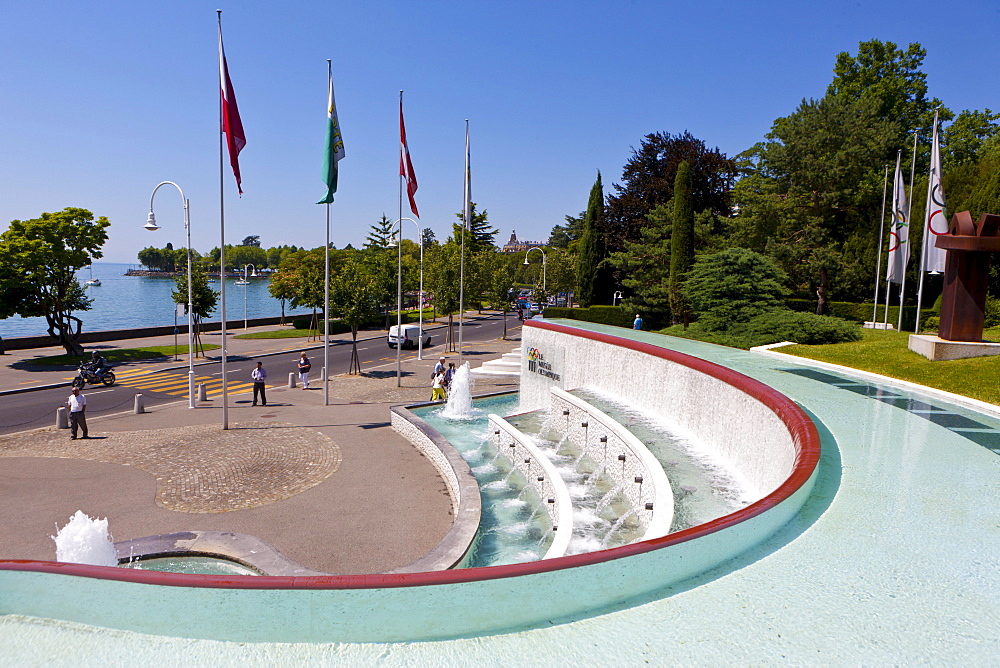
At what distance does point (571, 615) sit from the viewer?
4602mm

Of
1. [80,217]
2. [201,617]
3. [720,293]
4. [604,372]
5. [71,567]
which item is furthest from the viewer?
[80,217]

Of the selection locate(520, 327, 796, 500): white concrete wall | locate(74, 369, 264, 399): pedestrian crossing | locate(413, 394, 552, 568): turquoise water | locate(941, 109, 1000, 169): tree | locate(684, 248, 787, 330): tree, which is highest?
locate(941, 109, 1000, 169): tree

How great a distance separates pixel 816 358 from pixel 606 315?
2541cm

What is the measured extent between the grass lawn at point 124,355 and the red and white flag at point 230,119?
2037cm

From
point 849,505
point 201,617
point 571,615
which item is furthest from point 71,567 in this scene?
point 849,505

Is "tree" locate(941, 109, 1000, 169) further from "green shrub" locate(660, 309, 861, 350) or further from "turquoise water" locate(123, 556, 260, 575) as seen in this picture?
"turquoise water" locate(123, 556, 260, 575)

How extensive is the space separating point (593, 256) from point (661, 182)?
7610 mm

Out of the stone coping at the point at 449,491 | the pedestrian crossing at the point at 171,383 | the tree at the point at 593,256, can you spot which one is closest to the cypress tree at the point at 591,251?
the tree at the point at 593,256

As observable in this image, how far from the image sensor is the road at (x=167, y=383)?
20.9m

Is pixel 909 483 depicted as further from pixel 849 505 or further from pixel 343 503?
pixel 343 503

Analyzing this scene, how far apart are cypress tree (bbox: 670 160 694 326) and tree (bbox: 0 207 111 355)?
1249 inches

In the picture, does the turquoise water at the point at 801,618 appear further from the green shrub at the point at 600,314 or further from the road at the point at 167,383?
the green shrub at the point at 600,314

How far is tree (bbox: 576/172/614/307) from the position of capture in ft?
158

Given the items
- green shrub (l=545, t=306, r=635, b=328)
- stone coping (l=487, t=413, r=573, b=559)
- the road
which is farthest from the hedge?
stone coping (l=487, t=413, r=573, b=559)
